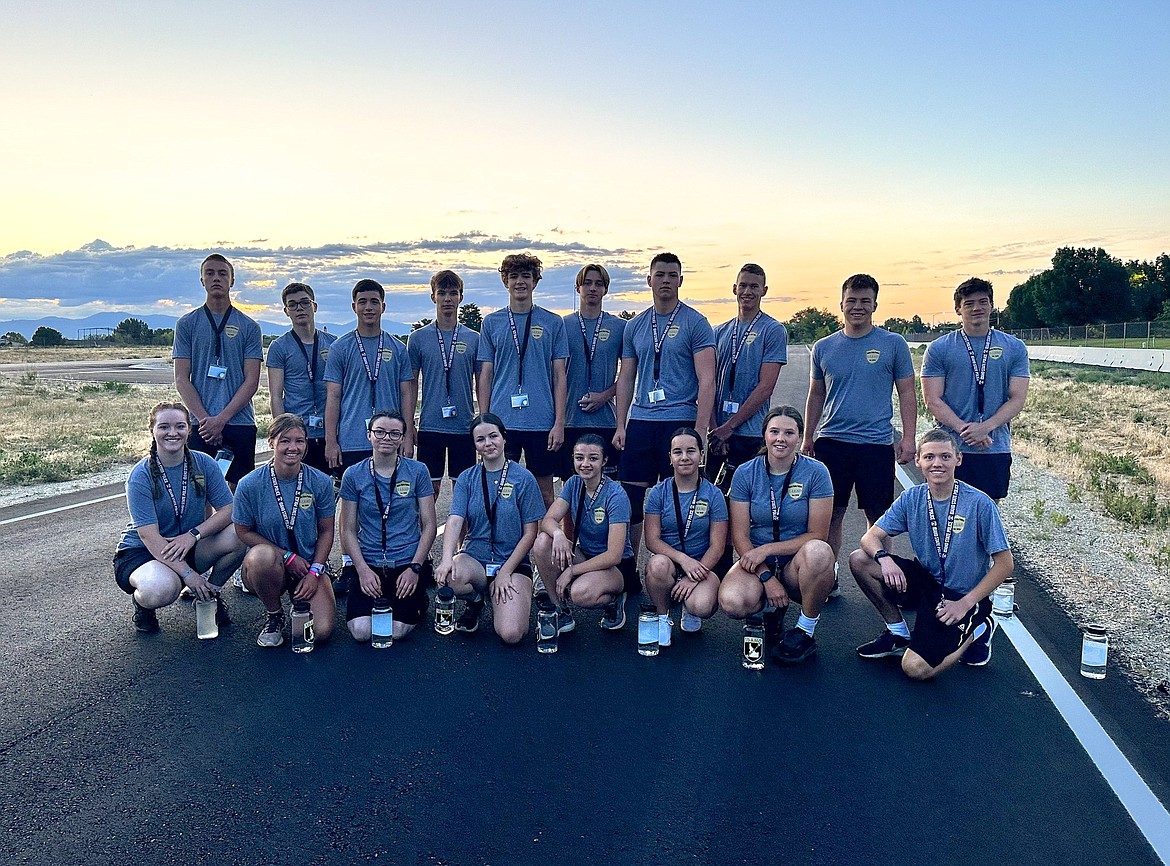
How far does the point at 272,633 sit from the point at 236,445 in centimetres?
227

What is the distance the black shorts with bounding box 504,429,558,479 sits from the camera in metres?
7.45

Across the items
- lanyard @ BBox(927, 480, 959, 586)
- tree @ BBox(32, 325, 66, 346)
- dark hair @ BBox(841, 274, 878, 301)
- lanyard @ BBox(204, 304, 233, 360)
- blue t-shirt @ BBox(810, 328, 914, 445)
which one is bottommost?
tree @ BBox(32, 325, 66, 346)

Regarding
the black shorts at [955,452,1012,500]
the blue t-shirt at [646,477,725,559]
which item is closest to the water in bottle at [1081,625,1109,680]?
the black shorts at [955,452,1012,500]

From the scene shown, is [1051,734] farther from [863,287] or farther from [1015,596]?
[863,287]

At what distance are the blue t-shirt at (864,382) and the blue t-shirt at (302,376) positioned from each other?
3989mm

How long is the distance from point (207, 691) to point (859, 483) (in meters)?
4.56

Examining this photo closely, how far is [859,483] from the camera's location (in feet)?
22.4

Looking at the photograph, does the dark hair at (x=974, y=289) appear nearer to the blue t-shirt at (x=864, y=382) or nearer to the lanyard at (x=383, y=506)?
the blue t-shirt at (x=864, y=382)

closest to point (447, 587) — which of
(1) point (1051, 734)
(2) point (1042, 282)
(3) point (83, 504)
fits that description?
(1) point (1051, 734)

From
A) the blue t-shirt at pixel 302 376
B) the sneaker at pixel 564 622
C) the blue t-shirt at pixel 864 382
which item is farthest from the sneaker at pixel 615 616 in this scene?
the blue t-shirt at pixel 302 376

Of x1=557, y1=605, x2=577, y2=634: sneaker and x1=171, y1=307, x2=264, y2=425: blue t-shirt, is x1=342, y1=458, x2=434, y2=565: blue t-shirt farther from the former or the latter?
x1=171, y1=307, x2=264, y2=425: blue t-shirt

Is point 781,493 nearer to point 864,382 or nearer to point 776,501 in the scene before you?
point 776,501

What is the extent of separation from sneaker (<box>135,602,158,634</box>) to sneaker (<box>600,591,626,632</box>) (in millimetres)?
2969

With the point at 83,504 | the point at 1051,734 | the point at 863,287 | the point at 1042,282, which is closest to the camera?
the point at 1051,734
